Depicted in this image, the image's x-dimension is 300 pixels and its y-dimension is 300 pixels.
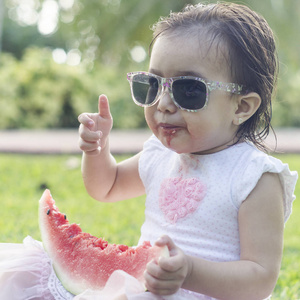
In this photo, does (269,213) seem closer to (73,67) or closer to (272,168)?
(272,168)

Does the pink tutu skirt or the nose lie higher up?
the nose

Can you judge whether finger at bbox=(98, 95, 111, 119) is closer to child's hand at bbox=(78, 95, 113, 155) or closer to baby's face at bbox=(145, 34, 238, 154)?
child's hand at bbox=(78, 95, 113, 155)

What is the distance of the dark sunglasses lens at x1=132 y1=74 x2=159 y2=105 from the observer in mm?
1940

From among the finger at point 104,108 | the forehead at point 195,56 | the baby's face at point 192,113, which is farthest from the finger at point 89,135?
the forehead at point 195,56

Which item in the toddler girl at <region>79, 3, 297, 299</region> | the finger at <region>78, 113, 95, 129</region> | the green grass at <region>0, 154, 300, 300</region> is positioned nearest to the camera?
the toddler girl at <region>79, 3, 297, 299</region>

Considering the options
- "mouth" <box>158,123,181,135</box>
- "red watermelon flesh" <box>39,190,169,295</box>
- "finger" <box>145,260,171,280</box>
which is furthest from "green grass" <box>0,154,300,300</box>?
"finger" <box>145,260,171,280</box>

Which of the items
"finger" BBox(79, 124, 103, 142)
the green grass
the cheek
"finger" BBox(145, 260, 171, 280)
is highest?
the cheek

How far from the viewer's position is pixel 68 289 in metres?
1.85

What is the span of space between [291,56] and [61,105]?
247 inches

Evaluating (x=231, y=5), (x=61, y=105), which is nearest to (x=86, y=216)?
(x=231, y=5)

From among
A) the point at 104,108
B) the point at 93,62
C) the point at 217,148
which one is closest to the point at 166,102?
the point at 217,148

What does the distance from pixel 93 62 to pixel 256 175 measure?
1379 cm

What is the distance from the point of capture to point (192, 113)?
1.85 meters

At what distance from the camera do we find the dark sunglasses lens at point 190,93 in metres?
1.84
